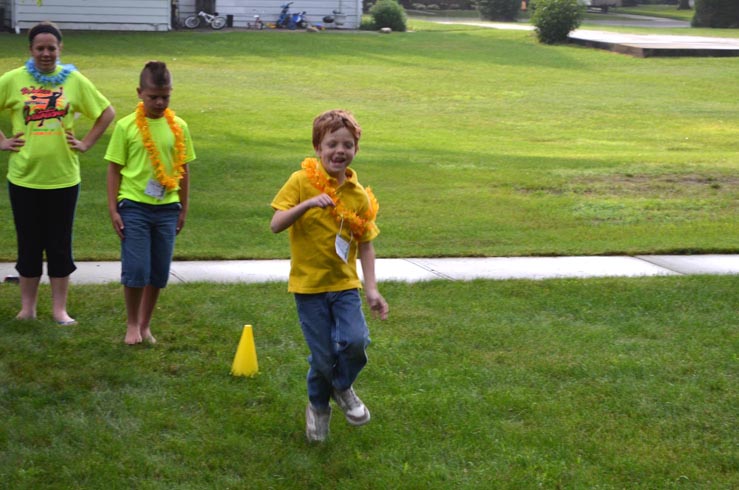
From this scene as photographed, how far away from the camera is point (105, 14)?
33969 mm

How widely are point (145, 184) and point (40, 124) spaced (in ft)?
2.91

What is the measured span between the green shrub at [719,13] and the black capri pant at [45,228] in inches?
1724

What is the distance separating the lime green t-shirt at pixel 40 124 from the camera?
6.50 metres

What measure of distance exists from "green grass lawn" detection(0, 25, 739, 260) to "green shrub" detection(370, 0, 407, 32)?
3496 mm

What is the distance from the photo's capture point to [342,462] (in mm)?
4855

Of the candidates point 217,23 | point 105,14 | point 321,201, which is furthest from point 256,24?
point 321,201

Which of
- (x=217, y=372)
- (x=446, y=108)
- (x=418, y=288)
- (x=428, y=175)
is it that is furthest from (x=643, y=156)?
(x=217, y=372)

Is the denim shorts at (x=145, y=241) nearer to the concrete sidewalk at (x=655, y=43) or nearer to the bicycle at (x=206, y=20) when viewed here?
the concrete sidewalk at (x=655, y=43)

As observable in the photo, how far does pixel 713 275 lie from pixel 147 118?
15.7 feet

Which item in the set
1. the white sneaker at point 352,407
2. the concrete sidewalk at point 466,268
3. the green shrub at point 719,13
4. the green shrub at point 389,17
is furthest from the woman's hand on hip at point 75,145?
the green shrub at point 719,13

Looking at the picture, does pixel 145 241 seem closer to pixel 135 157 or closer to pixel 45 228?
pixel 135 157

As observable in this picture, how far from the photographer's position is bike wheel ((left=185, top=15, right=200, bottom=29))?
118ft

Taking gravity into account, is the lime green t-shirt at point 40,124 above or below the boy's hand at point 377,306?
above

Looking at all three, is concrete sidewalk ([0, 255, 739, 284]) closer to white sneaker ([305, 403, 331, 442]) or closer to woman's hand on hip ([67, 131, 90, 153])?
woman's hand on hip ([67, 131, 90, 153])
